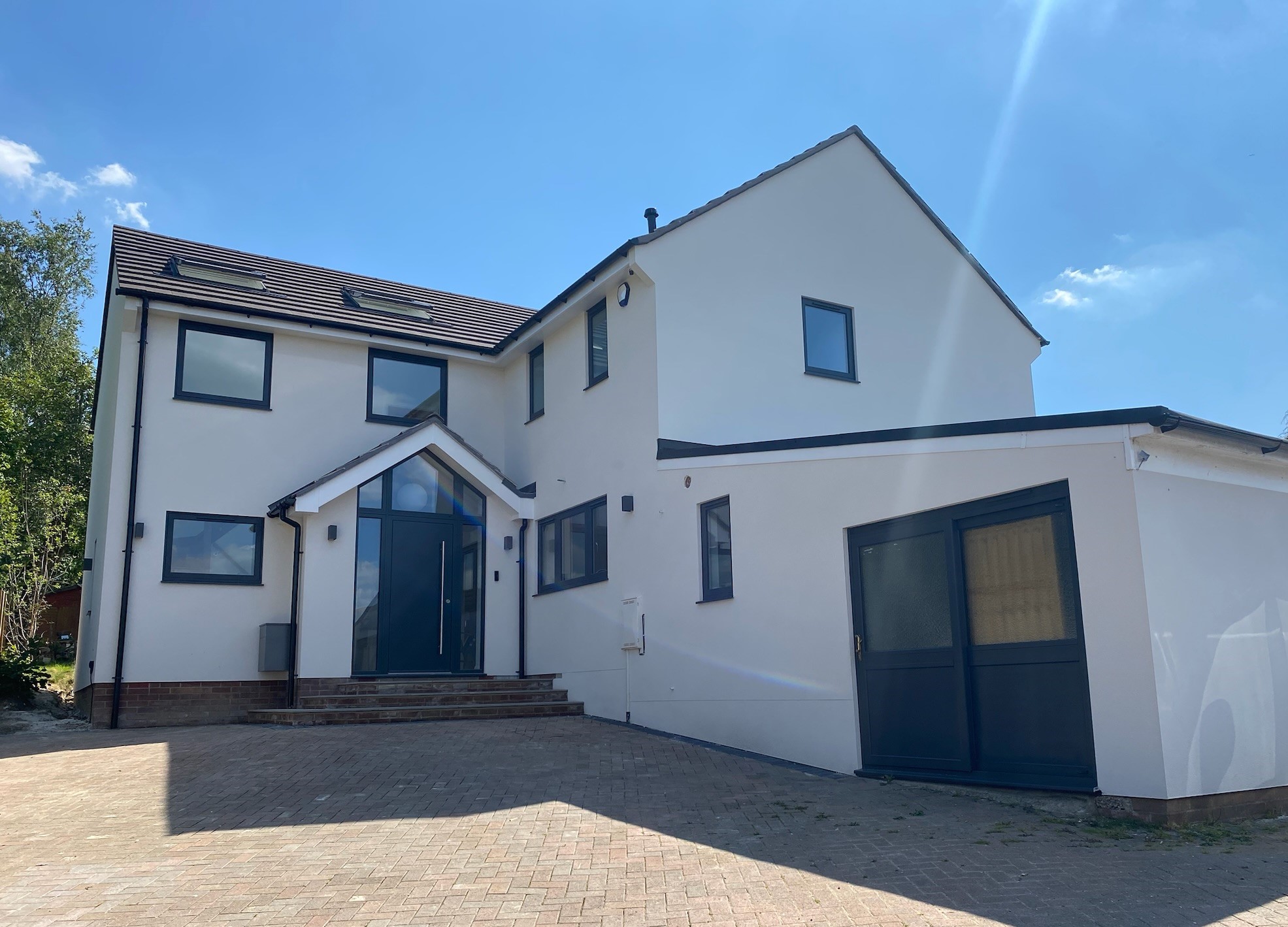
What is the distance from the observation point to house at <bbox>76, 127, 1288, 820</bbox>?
7590 mm

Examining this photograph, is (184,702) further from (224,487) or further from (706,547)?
(706,547)

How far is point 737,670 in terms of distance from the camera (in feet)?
36.2

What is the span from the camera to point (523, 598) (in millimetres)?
15758

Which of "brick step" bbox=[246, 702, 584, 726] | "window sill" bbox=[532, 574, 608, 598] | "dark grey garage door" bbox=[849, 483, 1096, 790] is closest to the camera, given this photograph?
"dark grey garage door" bbox=[849, 483, 1096, 790]

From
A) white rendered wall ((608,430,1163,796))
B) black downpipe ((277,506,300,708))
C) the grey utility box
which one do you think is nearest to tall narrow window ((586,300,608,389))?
white rendered wall ((608,430,1163,796))

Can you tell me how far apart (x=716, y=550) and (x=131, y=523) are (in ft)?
27.5

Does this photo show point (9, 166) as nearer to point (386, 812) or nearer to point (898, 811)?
point (386, 812)

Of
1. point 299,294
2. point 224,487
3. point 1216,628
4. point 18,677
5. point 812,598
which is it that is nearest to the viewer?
point 1216,628

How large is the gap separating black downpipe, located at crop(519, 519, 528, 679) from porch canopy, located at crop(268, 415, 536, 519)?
0.33m

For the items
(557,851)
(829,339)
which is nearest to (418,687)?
(557,851)

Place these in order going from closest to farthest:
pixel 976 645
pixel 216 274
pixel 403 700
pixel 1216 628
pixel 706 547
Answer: pixel 1216 628, pixel 976 645, pixel 706 547, pixel 403 700, pixel 216 274

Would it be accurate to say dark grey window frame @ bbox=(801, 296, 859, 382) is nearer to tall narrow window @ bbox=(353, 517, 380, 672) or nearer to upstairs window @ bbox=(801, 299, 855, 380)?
upstairs window @ bbox=(801, 299, 855, 380)

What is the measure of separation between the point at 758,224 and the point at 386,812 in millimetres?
9619

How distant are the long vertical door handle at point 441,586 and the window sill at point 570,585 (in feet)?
4.55
